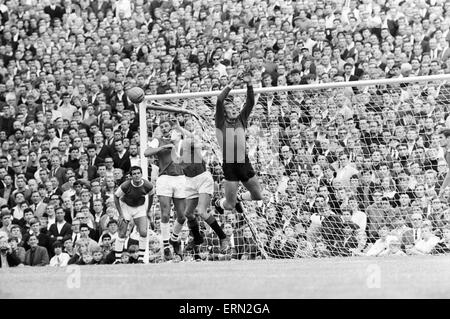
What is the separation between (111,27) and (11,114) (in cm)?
354

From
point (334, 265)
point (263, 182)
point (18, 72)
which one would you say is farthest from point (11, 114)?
point (334, 265)

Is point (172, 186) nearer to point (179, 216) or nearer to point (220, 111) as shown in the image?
point (179, 216)

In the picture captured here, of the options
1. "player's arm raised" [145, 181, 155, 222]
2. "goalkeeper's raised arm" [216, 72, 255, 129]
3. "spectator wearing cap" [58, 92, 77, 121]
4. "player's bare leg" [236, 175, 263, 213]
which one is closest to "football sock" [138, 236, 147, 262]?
"player's arm raised" [145, 181, 155, 222]

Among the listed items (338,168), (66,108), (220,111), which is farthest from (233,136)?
(66,108)

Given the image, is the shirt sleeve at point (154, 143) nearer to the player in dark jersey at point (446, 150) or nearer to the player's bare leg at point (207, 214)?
the player's bare leg at point (207, 214)

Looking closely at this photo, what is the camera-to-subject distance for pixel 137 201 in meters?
17.1

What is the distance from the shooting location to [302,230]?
17.6 metres

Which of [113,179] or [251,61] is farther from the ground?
[251,61]

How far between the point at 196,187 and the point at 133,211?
1289mm

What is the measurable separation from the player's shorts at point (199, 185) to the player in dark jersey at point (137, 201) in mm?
756

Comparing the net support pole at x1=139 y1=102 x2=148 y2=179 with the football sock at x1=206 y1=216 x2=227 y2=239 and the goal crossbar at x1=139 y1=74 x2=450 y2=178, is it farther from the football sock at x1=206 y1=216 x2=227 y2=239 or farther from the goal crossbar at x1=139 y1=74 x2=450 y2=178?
the football sock at x1=206 y1=216 x2=227 y2=239

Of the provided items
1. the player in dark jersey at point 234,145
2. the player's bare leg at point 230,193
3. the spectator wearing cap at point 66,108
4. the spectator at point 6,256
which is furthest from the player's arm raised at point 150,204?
the spectator wearing cap at point 66,108

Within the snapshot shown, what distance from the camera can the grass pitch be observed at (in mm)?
10516

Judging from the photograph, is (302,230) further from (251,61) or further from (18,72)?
(18,72)
